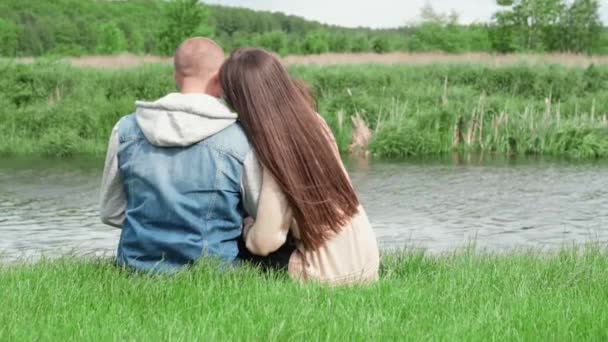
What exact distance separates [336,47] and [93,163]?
45.1 meters

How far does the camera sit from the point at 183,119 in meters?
4.83

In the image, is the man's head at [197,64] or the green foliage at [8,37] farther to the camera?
the green foliage at [8,37]

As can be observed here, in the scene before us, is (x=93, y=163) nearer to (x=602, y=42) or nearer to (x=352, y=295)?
(x=352, y=295)

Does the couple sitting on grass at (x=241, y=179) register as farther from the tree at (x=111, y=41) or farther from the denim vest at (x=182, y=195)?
the tree at (x=111, y=41)

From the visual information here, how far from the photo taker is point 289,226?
4.91 meters

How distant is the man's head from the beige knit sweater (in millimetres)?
640

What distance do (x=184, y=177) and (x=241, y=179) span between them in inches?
10.7

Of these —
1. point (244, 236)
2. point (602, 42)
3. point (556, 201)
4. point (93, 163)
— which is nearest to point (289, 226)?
point (244, 236)

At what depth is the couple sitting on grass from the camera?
4.79 m

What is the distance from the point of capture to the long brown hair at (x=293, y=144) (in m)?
4.75

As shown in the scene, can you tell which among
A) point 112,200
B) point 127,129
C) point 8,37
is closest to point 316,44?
point 8,37

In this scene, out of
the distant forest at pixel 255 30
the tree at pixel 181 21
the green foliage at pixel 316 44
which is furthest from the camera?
the green foliage at pixel 316 44

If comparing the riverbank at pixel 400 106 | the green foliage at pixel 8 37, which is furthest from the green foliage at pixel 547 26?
the green foliage at pixel 8 37

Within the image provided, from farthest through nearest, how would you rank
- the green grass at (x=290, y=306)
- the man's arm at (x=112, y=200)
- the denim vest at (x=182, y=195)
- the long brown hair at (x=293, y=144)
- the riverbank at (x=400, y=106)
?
the riverbank at (x=400, y=106), the man's arm at (x=112, y=200), the denim vest at (x=182, y=195), the long brown hair at (x=293, y=144), the green grass at (x=290, y=306)
